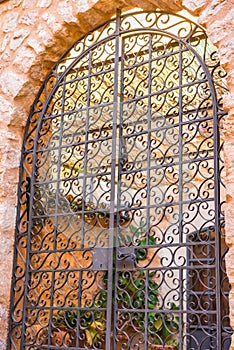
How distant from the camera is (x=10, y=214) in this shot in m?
3.83

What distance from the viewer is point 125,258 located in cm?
328

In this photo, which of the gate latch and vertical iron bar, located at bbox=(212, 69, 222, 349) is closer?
vertical iron bar, located at bbox=(212, 69, 222, 349)

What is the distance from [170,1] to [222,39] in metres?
0.56

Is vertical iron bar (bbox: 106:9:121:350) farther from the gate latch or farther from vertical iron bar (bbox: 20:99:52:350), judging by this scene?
vertical iron bar (bbox: 20:99:52:350)

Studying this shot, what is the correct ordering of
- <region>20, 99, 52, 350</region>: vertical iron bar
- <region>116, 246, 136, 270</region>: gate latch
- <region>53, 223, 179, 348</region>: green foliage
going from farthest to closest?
<region>20, 99, 52, 350</region>: vertical iron bar
<region>116, 246, 136, 270</region>: gate latch
<region>53, 223, 179, 348</region>: green foliage

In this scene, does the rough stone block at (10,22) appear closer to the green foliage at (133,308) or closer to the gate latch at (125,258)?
the green foliage at (133,308)

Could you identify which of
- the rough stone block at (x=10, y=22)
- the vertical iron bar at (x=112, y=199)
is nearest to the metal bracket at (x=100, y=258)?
the vertical iron bar at (x=112, y=199)

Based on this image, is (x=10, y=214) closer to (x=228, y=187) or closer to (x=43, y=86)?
(x=43, y=86)

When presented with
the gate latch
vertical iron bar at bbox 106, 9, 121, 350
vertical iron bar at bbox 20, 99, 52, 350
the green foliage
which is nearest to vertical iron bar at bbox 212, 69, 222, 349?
the green foliage

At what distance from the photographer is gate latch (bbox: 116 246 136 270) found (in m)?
3.24

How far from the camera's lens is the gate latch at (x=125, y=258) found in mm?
3238

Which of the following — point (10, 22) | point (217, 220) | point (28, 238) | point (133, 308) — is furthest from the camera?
point (10, 22)

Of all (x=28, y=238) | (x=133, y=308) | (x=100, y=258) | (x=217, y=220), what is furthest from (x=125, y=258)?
(x=28, y=238)

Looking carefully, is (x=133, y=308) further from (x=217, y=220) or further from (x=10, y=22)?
(x=10, y=22)
